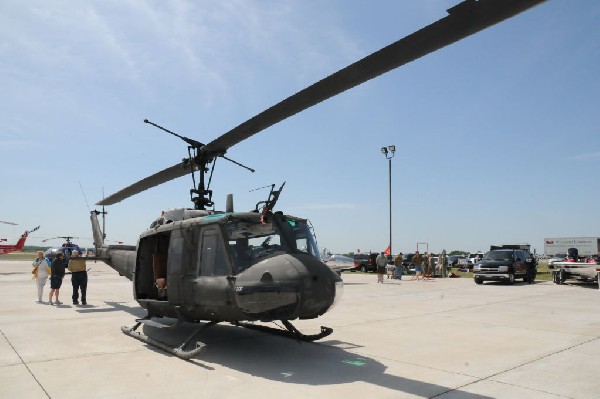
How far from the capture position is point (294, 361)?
624cm

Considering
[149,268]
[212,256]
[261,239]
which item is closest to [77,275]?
[149,268]

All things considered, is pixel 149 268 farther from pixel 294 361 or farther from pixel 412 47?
pixel 412 47

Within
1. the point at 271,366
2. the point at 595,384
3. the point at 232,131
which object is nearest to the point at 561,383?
the point at 595,384

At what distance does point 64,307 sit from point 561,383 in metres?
12.3

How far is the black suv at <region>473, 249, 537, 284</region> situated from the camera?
21156mm

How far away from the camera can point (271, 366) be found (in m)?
5.94

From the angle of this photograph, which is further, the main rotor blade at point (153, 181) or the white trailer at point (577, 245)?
the white trailer at point (577, 245)

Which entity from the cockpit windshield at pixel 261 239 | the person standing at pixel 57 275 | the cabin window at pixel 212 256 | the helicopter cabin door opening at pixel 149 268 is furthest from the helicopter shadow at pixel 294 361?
the person standing at pixel 57 275

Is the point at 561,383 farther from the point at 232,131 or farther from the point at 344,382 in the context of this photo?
the point at 232,131

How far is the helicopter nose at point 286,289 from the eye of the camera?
18.0 ft

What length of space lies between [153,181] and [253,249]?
457 cm

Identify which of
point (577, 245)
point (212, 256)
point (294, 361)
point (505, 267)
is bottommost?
point (294, 361)

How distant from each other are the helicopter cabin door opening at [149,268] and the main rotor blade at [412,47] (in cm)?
467

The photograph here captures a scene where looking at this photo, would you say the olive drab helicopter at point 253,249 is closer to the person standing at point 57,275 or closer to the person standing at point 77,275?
the person standing at point 77,275
